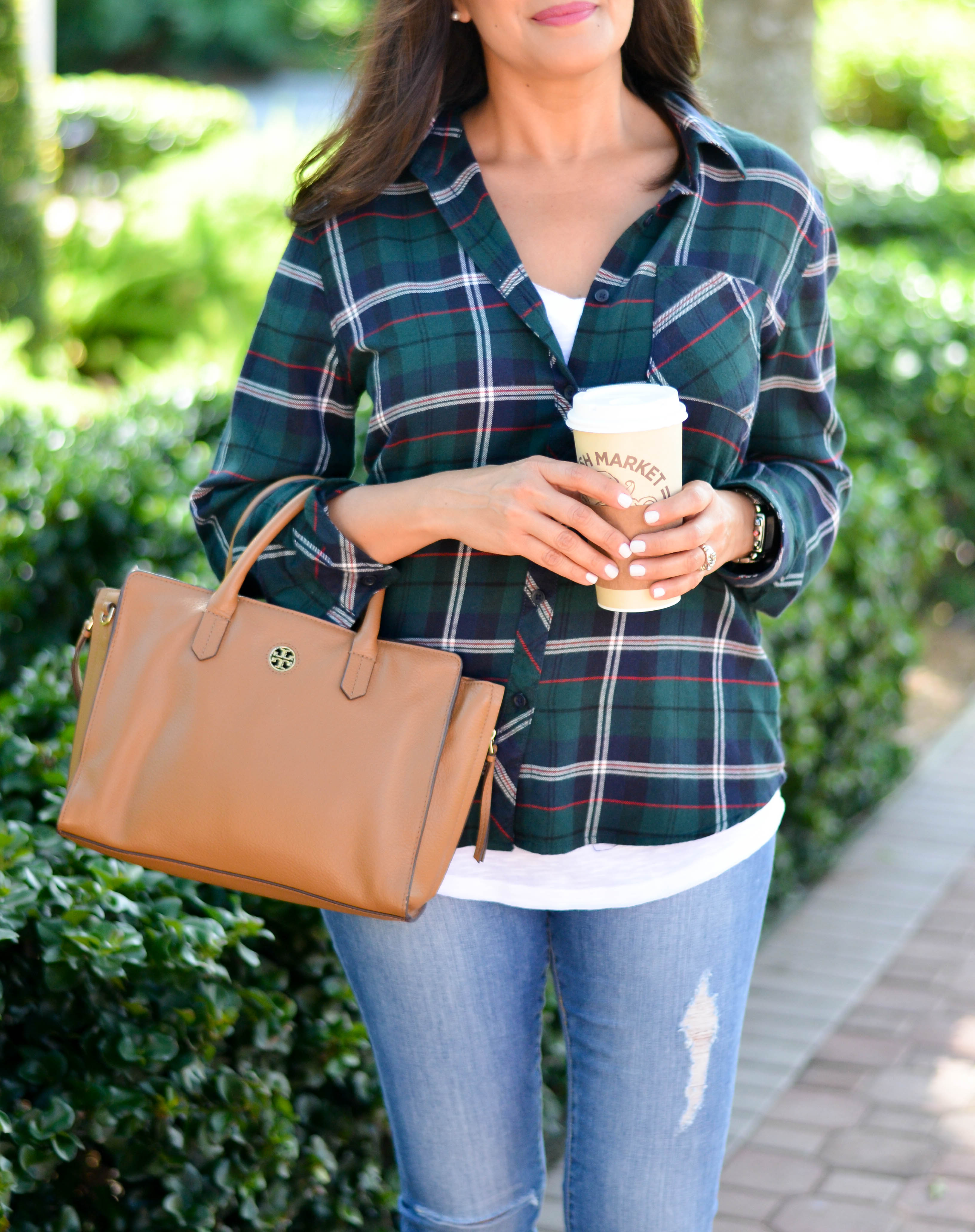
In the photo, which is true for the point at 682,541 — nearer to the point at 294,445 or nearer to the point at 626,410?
the point at 626,410

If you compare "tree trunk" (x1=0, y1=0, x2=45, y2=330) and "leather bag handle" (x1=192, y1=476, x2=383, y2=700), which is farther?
"tree trunk" (x1=0, y1=0, x2=45, y2=330)

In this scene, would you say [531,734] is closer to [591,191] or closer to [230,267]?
[591,191]

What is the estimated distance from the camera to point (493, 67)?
181cm

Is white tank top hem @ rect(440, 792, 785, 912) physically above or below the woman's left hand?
below

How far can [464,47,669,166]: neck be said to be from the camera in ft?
5.77

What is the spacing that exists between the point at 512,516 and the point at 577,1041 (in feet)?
2.20

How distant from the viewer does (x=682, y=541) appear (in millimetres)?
1446

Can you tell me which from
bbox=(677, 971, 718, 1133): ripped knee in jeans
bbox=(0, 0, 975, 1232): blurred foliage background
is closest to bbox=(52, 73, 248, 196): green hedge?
bbox=(0, 0, 975, 1232): blurred foliage background

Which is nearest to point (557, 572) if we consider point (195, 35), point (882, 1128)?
point (882, 1128)

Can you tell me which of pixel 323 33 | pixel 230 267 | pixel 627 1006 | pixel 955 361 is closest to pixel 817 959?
pixel 627 1006

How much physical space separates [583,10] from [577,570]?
0.69 m

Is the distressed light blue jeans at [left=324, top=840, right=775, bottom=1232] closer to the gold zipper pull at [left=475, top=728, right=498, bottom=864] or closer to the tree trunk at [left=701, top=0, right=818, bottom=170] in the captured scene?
the gold zipper pull at [left=475, top=728, right=498, bottom=864]

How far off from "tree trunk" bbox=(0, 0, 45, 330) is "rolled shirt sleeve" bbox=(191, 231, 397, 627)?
5947 millimetres

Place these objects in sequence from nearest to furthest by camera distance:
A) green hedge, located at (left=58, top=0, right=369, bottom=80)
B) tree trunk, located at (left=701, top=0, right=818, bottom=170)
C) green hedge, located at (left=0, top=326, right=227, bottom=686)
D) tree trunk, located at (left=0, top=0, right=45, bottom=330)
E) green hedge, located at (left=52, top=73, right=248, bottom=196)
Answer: green hedge, located at (left=0, top=326, right=227, bottom=686) → tree trunk, located at (left=701, top=0, right=818, bottom=170) → tree trunk, located at (left=0, top=0, right=45, bottom=330) → green hedge, located at (left=52, top=73, right=248, bottom=196) → green hedge, located at (left=58, top=0, right=369, bottom=80)
